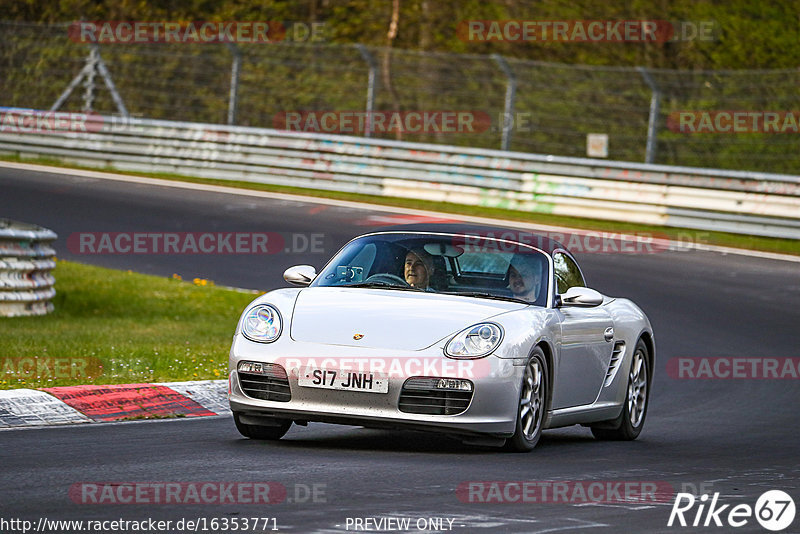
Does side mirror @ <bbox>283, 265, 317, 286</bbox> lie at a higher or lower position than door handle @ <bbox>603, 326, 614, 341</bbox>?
higher

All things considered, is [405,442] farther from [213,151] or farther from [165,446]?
[213,151]

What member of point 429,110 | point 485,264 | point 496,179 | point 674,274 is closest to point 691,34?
point 429,110

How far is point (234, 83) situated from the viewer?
85.5ft

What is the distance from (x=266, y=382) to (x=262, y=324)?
1.09 feet

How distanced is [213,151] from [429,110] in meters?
6.06

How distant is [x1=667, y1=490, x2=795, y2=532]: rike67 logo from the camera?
579cm

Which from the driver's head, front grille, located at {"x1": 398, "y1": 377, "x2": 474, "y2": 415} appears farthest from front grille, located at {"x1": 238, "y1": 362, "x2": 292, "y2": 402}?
the driver's head

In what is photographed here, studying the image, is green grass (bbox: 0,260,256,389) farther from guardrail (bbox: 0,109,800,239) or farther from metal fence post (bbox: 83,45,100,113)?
metal fence post (bbox: 83,45,100,113)

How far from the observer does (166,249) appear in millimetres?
19297

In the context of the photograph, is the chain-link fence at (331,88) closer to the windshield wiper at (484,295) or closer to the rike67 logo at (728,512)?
the windshield wiper at (484,295)

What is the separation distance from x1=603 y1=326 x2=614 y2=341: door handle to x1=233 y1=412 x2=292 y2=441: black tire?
219cm

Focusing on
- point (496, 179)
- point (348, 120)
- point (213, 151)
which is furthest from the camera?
point (348, 120)

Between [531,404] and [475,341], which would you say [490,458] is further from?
[475,341]

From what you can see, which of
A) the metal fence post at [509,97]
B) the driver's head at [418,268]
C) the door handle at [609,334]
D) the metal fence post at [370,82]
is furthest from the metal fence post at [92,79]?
the driver's head at [418,268]
